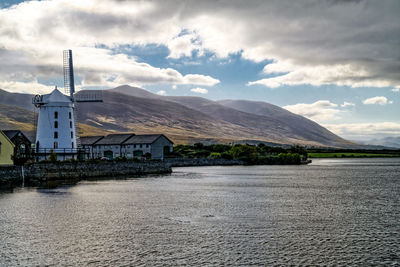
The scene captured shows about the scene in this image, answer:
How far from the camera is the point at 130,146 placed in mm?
119000

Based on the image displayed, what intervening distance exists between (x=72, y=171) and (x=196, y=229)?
46713mm

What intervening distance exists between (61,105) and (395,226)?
6902 centimetres

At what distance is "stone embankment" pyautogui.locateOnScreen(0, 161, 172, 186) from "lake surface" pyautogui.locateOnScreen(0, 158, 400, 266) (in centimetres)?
1175

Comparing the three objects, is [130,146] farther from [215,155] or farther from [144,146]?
[215,155]

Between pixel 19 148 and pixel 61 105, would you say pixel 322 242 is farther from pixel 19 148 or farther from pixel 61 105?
pixel 61 105

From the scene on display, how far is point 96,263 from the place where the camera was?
69.9 ft

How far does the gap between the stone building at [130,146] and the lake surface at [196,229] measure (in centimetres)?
6882

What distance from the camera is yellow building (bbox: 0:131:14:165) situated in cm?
6378

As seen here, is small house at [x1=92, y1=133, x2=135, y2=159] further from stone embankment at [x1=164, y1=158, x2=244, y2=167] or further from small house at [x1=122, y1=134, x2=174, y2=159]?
stone embankment at [x1=164, y1=158, x2=244, y2=167]

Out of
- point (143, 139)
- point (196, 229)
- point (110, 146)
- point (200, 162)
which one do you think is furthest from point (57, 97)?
point (196, 229)

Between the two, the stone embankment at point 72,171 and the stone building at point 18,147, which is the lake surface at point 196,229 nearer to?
the stone embankment at point 72,171

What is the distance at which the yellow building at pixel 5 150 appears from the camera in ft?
209

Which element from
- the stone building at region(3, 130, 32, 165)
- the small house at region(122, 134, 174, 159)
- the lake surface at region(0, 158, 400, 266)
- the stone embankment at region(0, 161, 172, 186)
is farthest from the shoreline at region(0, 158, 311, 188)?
the small house at region(122, 134, 174, 159)

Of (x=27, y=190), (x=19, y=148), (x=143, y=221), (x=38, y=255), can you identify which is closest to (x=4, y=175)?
(x=27, y=190)
